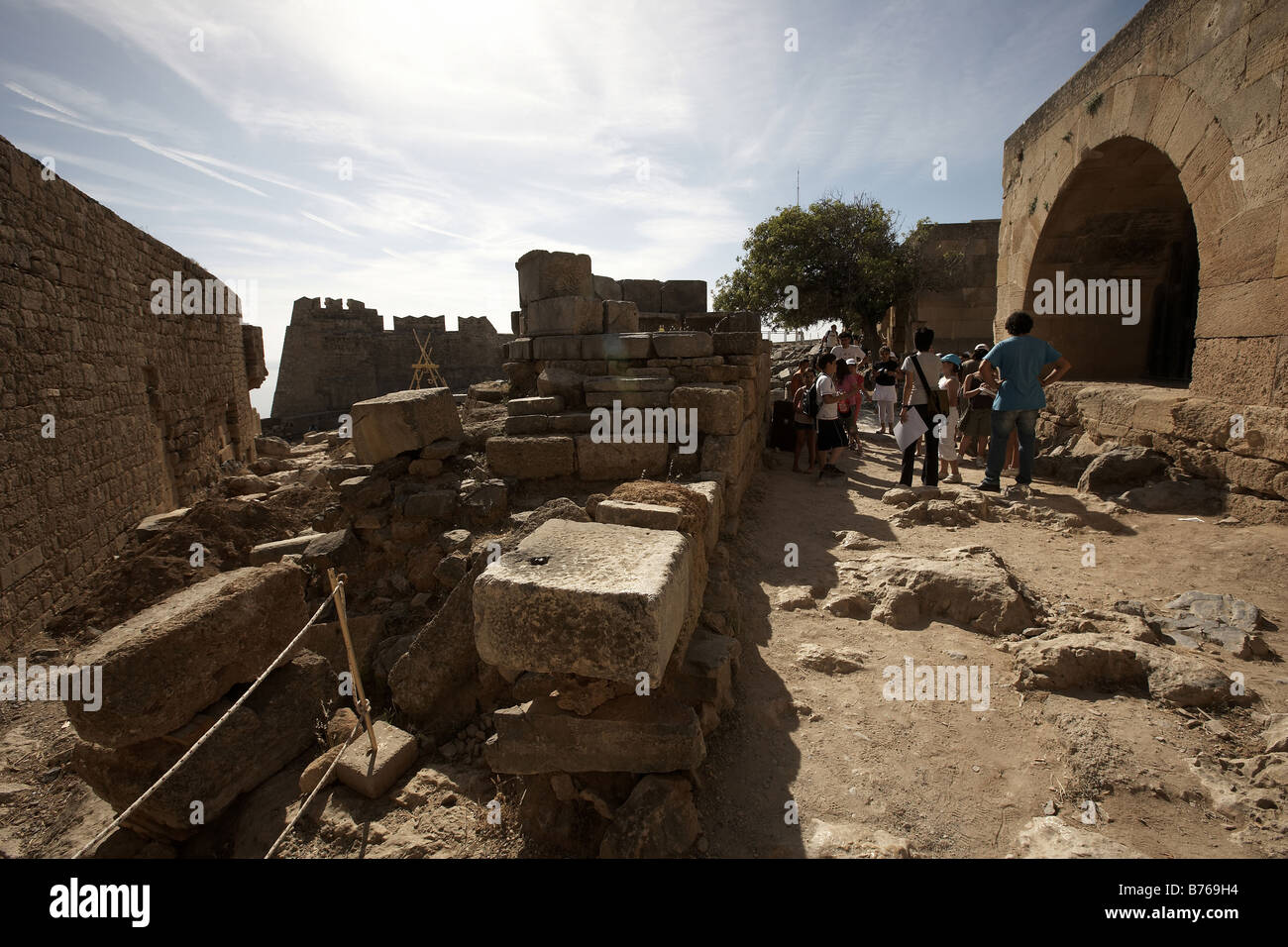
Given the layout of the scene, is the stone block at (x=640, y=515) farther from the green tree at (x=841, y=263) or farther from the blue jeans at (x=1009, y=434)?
the green tree at (x=841, y=263)

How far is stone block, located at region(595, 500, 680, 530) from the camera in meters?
3.38

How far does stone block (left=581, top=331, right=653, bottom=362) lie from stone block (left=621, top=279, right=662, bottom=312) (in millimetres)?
5099

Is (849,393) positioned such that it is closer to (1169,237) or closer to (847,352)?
(847,352)

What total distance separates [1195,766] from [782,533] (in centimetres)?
352

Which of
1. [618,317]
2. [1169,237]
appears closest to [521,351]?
[618,317]

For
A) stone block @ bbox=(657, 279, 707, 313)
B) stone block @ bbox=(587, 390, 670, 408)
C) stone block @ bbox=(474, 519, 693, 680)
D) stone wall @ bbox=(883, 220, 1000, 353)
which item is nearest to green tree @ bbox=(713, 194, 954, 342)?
stone wall @ bbox=(883, 220, 1000, 353)

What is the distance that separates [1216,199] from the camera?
5.47 metres

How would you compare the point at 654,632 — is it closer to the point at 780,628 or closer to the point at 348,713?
the point at 780,628

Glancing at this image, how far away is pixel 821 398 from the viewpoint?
7438 millimetres

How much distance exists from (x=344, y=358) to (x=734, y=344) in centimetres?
2226

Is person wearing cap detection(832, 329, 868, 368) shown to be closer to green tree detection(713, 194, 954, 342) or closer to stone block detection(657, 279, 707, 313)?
stone block detection(657, 279, 707, 313)

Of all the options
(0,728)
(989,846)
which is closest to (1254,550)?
(989,846)

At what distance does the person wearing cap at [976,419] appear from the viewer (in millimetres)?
7902

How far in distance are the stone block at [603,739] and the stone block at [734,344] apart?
17.0 ft
